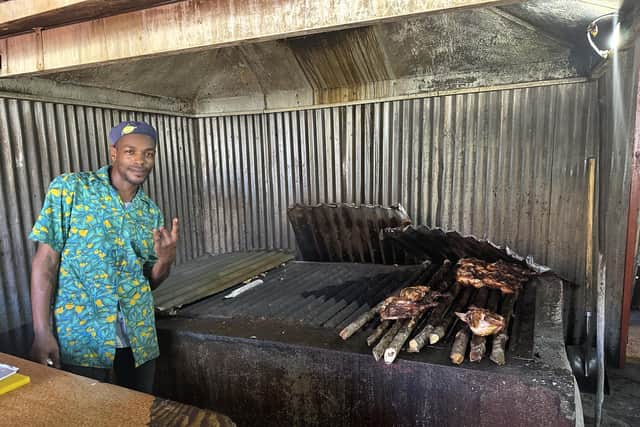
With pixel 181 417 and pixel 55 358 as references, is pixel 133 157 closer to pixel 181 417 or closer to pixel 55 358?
pixel 55 358

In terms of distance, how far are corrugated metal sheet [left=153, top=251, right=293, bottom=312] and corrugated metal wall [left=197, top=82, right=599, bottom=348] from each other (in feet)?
1.42

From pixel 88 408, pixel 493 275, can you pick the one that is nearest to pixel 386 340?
pixel 493 275

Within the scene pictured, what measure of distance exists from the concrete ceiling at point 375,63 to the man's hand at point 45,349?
2.59 metres

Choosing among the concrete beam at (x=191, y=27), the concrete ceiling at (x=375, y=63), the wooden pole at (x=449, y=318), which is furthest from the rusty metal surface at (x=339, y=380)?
the concrete ceiling at (x=375, y=63)

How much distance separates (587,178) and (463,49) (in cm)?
187

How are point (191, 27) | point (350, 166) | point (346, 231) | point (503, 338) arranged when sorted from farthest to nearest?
point (350, 166) < point (346, 231) < point (503, 338) < point (191, 27)

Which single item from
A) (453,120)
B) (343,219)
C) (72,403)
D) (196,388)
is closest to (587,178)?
(453,120)

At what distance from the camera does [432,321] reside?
3.03 m

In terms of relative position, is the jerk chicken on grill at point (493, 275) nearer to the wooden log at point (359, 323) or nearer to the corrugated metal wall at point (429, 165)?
the corrugated metal wall at point (429, 165)

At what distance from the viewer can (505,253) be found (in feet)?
14.4

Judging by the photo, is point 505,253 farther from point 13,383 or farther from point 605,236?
point 13,383

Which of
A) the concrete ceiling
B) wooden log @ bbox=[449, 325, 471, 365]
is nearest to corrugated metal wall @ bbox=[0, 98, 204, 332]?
the concrete ceiling

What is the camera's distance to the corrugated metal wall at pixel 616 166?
3.37 m

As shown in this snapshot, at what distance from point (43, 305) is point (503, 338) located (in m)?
3.00
